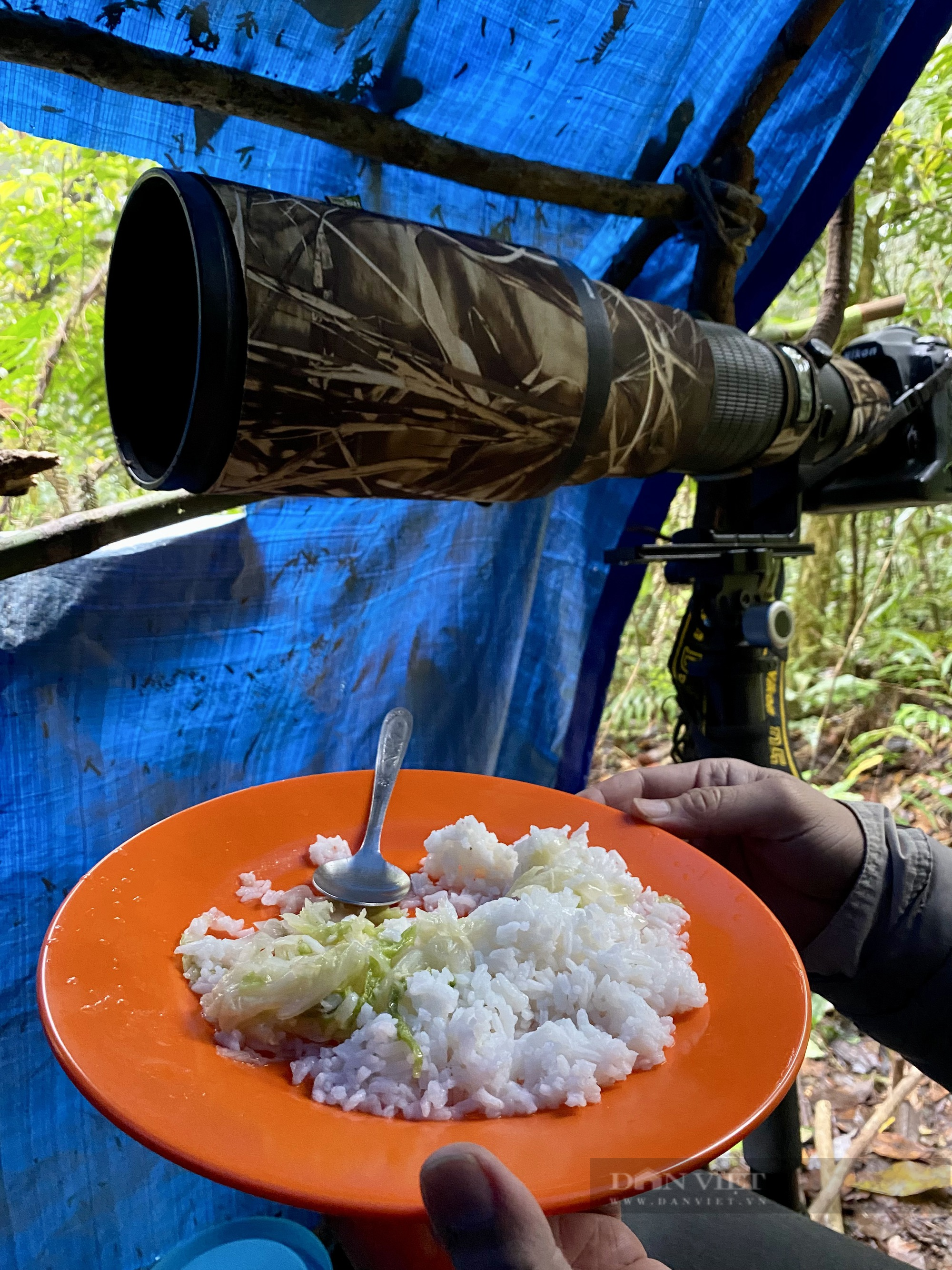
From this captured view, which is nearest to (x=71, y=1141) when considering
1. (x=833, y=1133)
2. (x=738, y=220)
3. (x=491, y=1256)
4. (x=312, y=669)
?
(x=312, y=669)

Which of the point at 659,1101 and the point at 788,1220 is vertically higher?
the point at 659,1101

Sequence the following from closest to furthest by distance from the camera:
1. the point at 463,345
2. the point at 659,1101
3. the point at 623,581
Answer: the point at 659,1101 → the point at 463,345 → the point at 623,581

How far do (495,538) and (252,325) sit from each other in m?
0.85

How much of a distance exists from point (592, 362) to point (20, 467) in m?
0.61

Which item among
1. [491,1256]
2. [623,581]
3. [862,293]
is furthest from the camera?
[862,293]

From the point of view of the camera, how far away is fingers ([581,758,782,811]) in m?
1.13

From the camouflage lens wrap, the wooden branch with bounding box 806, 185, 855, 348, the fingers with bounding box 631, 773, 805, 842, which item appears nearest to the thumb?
the fingers with bounding box 631, 773, 805, 842

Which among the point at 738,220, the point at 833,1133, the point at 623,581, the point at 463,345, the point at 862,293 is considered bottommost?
the point at 833,1133

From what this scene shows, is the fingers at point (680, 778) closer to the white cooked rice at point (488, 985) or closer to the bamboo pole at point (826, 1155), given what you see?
the white cooked rice at point (488, 985)

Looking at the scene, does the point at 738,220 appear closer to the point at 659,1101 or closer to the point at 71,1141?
the point at 659,1101

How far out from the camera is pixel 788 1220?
104 cm

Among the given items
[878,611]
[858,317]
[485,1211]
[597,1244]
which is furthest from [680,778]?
[878,611]

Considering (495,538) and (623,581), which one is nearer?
(495,538)

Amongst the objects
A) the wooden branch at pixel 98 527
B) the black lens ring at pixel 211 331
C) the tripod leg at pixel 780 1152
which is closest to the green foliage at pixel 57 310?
the wooden branch at pixel 98 527
